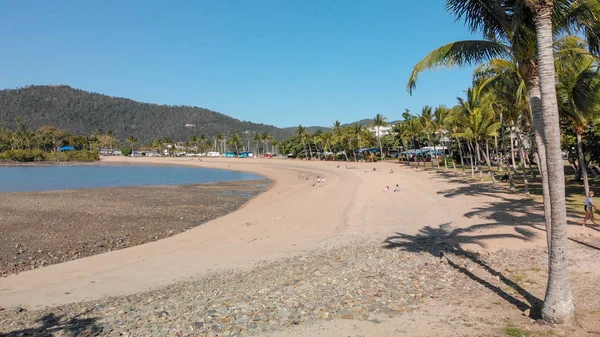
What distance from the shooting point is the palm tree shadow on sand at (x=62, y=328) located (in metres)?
7.13

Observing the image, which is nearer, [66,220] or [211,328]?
[211,328]

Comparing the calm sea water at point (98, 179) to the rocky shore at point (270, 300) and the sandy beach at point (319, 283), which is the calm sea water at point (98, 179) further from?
the rocky shore at point (270, 300)

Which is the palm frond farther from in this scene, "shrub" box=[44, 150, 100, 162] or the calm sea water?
"shrub" box=[44, 150, 100, 162]

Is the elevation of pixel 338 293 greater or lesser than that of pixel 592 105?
lesser

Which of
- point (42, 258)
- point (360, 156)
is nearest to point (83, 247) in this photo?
point (42, 258)

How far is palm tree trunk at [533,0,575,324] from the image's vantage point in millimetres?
5711

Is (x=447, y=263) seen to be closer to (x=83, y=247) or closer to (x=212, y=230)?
(x=212, y=230)

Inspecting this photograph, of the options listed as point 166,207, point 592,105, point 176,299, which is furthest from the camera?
point 166,207

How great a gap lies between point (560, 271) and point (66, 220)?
2299 cm

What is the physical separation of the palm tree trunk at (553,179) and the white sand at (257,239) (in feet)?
18.8

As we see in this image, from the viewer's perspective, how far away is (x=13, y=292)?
34.6 feet

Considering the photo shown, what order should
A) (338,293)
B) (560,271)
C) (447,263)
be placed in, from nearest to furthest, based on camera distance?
(560,271) < (338,293) < (447,263)

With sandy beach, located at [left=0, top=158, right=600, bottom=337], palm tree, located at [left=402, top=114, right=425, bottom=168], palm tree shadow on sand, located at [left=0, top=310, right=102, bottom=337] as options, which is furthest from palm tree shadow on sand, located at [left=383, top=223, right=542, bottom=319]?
palm tree, located at [left=402, top=114, right=425, bottom=168]

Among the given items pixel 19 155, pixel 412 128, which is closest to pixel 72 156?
pixel 19 155
